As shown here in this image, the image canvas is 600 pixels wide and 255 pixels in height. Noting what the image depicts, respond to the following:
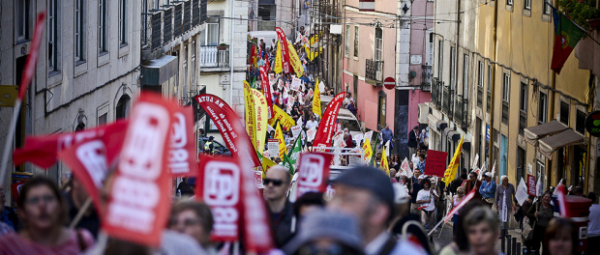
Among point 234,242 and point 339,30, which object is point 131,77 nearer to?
point 234,242

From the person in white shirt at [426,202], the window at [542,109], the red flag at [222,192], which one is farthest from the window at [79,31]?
the red flag at [222,192]

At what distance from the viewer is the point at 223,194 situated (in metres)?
7.14

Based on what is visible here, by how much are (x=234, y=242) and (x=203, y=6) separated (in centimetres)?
2963

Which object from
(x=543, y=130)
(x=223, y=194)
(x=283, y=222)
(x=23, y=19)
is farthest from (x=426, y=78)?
(x=223, y=194)

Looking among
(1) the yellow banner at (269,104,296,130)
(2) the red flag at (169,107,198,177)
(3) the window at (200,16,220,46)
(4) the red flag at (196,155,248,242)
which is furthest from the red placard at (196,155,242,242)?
(3) the window at (200,16,220,46)

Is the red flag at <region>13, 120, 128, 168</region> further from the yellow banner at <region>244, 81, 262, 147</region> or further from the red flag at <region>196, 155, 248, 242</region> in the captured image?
the yellow banner at <region>244, 81, 262, 147</region>

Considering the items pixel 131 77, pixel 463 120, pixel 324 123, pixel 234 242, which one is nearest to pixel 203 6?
pixel 463 120

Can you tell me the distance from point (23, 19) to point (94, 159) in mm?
10690

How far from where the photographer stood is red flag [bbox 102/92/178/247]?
Result: 186 inches

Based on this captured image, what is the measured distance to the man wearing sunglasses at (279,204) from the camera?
8.17m

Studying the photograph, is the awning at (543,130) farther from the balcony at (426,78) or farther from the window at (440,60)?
the balcony at (426,78)

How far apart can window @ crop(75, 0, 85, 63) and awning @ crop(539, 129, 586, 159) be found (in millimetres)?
9178

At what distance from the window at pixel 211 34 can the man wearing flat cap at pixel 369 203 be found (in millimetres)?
36675

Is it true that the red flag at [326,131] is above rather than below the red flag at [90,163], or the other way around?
below
